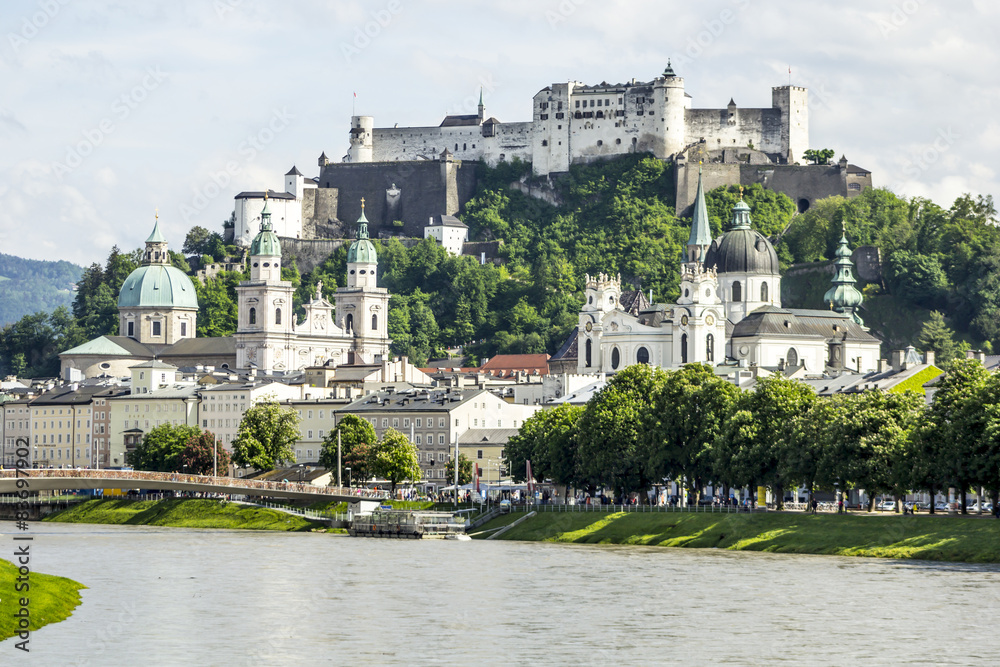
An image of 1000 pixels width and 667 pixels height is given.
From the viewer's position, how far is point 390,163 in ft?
593

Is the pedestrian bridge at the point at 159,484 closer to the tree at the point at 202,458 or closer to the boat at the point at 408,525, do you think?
the boat at the point at 408,525

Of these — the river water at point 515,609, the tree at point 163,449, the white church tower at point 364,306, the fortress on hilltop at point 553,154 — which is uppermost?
the fortress on hilltop at point 553,154

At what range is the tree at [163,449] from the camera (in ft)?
376

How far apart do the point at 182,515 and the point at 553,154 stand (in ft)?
290

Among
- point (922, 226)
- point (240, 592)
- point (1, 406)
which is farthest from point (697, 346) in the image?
point (240, 592)

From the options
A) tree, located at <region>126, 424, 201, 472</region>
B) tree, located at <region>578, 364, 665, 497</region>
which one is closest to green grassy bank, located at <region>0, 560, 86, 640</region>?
tree, located at <region>578, 364, 665, 497</region>

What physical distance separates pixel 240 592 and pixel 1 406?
9248cm

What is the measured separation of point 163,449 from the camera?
11575 cm

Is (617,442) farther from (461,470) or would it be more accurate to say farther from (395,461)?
(461,470)

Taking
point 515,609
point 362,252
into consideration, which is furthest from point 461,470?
point 362,252

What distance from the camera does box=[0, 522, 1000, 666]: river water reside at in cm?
4353

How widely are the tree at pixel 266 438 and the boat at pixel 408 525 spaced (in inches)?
939

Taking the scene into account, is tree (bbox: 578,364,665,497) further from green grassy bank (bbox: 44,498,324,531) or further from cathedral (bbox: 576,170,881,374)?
cathedral (bbox: 576,170,881,374)

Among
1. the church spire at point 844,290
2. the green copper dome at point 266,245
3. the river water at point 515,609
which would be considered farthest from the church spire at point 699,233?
the river water at point 515,609
